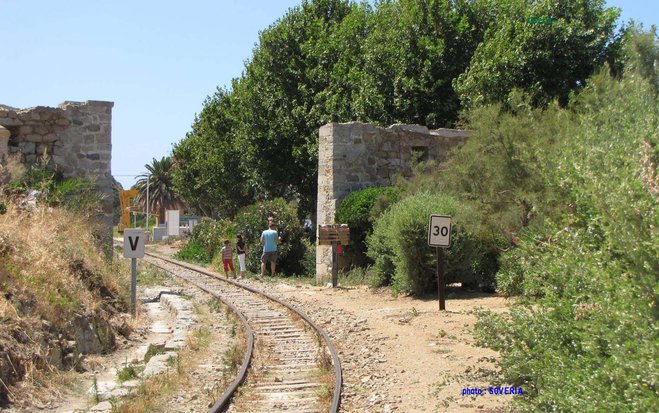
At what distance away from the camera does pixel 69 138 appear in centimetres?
1742

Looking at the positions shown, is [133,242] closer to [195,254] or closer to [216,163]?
[195,254]

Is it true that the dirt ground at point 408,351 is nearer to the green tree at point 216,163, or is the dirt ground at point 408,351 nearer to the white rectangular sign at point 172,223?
the green tree at point 216,163

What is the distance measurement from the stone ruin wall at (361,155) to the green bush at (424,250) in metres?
4.31

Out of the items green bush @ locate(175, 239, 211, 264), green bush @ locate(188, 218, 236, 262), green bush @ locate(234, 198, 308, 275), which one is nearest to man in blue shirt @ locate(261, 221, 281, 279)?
green bush @ locate(234, 198, 308, 275)

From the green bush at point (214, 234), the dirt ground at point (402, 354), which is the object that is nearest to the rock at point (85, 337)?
the dirt ground at point (402, 354)

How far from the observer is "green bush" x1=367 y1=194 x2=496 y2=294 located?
15305 millimetres

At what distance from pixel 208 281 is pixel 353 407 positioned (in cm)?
1482

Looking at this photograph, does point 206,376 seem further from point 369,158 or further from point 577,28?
point 577,28

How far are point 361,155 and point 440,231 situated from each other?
7745mm

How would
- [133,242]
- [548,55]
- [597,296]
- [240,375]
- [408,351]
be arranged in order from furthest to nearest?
[548,55] → [133,242] → [408,351] → [240,375] → [597,296]

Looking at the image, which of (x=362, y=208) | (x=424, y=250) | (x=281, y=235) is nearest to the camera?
(x=424, y=250)

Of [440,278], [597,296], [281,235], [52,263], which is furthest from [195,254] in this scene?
[597,296]

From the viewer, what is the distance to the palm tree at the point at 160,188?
74.6 metres

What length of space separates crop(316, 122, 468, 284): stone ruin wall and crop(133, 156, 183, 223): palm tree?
5300 cm
